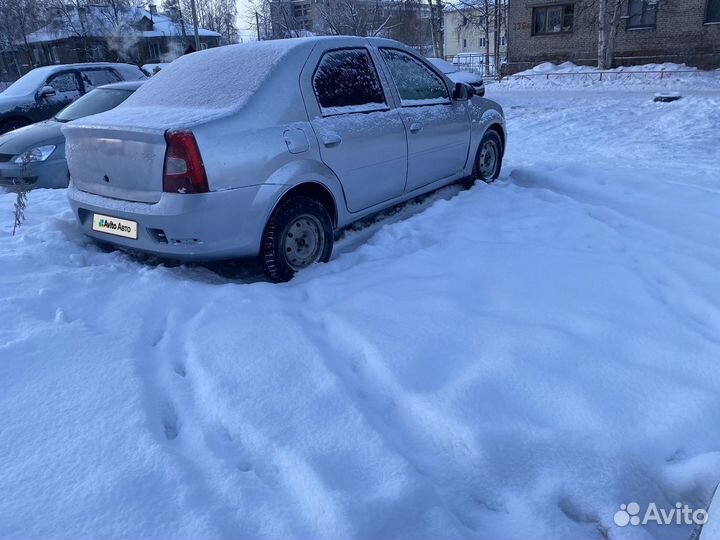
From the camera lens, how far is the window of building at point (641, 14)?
22750 mm

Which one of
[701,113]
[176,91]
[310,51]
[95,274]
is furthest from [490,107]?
[701,113]

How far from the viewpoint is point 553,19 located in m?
25.2

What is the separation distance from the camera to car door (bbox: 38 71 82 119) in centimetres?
977

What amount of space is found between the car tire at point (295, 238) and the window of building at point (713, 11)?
24.3m

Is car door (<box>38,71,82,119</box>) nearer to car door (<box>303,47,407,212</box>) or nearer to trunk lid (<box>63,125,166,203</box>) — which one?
trunk lid (<box>63,125,166,203</box>)

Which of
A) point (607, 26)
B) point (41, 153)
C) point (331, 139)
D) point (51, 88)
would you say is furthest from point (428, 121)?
point (607, 26)

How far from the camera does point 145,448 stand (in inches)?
84.4

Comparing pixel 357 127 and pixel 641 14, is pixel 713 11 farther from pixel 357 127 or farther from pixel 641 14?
pixel 357 127

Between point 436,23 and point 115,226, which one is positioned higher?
point 436,23

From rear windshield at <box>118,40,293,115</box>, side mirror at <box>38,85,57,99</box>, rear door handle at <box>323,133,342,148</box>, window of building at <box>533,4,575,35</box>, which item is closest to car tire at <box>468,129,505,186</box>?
rear door handle at <box>323,133,342,148</box>

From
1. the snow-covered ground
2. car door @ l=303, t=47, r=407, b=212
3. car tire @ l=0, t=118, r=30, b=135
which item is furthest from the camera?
car tire @ l=0, t=118, r=30, b=135

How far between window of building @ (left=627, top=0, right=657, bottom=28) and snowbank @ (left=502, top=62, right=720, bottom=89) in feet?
7.19

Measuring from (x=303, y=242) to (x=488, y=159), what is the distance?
3.14 metres
